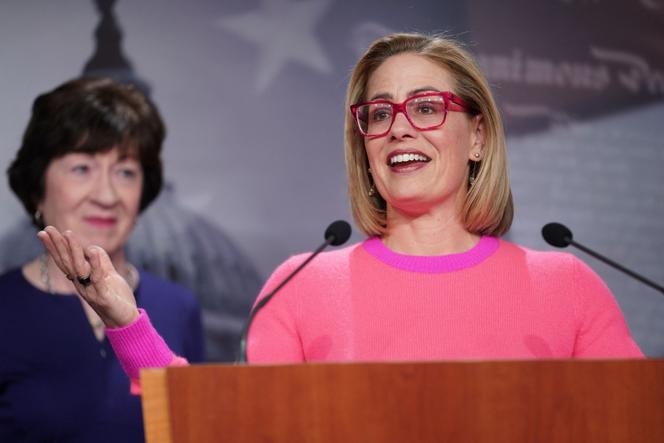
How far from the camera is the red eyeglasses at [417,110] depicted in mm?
1994

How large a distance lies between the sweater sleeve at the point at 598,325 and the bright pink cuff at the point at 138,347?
34.5 inches

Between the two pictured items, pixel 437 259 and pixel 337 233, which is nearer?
pixel 337 233

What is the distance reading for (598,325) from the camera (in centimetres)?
186

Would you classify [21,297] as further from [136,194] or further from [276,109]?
[276,109]

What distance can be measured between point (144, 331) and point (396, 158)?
27.0 inches

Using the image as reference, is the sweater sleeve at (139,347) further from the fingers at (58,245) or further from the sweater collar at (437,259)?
the sweater collar at (437,259)

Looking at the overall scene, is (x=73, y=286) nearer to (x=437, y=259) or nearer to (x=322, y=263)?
(x=322, y=263)

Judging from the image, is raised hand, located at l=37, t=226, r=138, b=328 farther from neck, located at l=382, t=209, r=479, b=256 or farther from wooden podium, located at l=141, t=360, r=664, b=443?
neck, located at l=382, t=209, r=479, b=256

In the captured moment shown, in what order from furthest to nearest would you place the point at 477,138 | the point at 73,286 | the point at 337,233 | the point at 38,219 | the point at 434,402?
the point at 38,219
the point at 73,286
the point at 477,138
the point at 337,233
the point at 434,402

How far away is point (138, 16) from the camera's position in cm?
351

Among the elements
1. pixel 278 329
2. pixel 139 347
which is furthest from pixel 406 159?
pixel 139 347

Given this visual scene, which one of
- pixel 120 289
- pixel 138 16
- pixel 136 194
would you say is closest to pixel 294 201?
pixel 136 194

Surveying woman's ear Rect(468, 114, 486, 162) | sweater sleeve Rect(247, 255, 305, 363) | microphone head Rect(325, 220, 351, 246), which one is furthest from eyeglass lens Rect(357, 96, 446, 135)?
sweater sleeve Rect(247, 255, 305, 363)

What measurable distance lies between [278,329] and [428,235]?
417 mm
